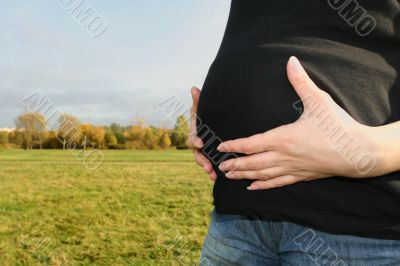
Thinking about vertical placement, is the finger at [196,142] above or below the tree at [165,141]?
above

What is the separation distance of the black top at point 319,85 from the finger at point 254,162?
0.06 metres

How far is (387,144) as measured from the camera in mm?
881

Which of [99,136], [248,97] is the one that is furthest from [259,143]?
[99,136]

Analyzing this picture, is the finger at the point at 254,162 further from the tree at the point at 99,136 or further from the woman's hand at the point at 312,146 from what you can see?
the tree at the point at 99,136

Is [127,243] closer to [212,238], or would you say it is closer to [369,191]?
[212,238]

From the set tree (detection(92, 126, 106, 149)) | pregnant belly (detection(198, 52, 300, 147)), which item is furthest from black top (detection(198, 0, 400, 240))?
tree (detection(92, 126, 106, 149))

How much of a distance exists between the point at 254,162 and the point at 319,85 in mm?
246

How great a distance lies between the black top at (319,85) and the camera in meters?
0.97

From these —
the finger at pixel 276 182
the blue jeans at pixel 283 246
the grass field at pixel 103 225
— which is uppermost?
the finger at pixel 276 182

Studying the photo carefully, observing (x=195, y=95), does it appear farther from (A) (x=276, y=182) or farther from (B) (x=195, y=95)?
(A) (x=276, y=182)

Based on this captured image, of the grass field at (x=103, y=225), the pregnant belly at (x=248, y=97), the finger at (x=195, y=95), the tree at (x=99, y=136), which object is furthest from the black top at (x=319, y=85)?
the tree at (x=99, y=136)

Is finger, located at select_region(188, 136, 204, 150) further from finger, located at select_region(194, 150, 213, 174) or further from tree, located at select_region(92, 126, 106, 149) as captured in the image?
tree, located at select_region(92, 126, 106, 149)

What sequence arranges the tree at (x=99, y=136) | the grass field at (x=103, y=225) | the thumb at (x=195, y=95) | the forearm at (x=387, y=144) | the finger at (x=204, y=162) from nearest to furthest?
the forearm at (x=387, y=144), the finger at (x=204, y=162), the thumb at (x=195, y=95), the grass field at (x=103, y=225), the tree at (x=99, y=136)

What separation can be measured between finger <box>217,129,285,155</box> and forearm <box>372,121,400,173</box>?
A: 0.66 ft
